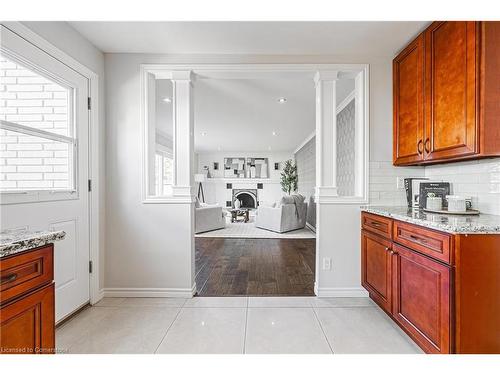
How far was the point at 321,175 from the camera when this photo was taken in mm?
2713

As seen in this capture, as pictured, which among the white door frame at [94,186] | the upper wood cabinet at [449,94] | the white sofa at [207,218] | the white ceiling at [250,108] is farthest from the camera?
the white sofa at [207,218]

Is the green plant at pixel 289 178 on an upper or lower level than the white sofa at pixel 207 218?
upper

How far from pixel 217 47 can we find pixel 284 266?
110 inches

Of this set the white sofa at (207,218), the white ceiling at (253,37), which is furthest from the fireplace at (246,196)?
the white ceiling at (253,37)

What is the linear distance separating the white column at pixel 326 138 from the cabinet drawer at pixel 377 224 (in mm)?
360

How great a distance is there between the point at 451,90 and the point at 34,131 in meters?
2.97

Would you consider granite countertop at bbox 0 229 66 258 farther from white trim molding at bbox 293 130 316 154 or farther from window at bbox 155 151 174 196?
white trim molding at bbox 293 130 316 154

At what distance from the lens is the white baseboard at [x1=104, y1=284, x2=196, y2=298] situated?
2.67 metres

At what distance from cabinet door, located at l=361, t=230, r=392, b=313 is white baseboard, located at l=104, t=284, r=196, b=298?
1.71m

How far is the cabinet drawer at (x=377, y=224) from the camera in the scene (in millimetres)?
2137

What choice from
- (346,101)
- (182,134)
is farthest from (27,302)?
(346,101)

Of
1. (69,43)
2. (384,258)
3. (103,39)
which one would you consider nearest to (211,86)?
(103,39)

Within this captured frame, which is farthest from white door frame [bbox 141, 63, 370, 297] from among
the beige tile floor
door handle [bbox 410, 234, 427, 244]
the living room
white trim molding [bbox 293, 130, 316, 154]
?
white trim molding [bbox 293, 130, 316, 154]

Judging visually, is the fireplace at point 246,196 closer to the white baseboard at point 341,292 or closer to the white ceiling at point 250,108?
the white ceiling at point 250,108
